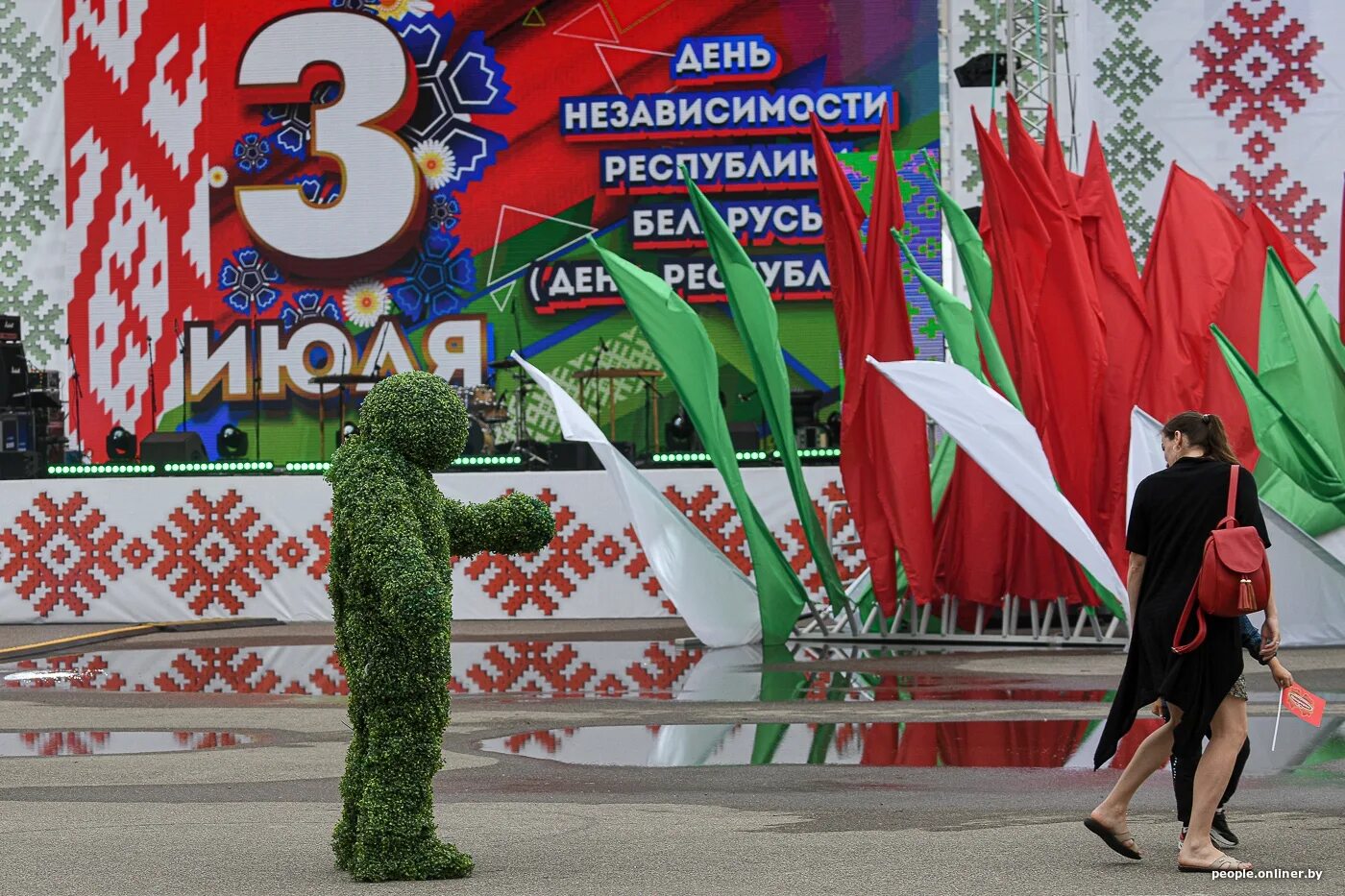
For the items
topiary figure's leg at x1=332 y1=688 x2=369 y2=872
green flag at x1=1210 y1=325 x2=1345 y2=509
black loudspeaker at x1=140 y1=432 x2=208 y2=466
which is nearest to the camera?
topiary figure's leg at x1=332 y1=688 x2=369 y2=872

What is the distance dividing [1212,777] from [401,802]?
2.45 m

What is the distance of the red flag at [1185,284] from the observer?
14.4 m

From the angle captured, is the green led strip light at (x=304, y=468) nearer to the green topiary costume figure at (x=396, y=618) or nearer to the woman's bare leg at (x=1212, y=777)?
the green topiary costume figure at (x=396, y=618)

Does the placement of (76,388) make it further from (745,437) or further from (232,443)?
(745,437)

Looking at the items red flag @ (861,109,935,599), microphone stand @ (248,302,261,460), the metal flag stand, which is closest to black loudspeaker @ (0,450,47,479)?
microphone stand @ (248,302,261,460)

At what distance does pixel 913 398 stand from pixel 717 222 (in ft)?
7.18

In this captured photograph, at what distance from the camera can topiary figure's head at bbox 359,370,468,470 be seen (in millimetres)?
5918

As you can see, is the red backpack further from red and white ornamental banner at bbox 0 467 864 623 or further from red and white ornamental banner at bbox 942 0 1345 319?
red and white ornamental banner at bbox 942 0 1345 319

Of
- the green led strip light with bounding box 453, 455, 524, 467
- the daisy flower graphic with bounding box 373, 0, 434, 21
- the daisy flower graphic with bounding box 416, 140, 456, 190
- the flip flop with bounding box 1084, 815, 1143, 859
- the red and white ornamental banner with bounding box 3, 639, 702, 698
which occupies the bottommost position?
the red and white ornamental banner with bounding box 3, 639, 702, 698

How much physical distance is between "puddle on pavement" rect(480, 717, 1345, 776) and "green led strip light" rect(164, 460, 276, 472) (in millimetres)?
9613

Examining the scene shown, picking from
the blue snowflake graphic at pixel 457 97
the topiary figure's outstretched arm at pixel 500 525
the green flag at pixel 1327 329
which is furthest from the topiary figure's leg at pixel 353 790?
the blue snowflake graphic at pixel 457 97

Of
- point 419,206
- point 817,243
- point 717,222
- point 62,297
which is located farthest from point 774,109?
point 62,297

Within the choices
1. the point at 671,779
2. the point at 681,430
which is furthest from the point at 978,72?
the point at 671,779

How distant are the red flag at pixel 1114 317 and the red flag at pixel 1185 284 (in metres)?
0.12
